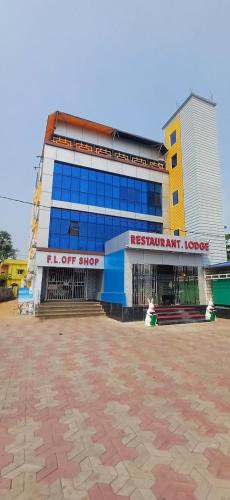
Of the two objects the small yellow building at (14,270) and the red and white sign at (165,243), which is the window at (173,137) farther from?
the small yellow building at (14,270)

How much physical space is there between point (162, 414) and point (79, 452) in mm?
1527

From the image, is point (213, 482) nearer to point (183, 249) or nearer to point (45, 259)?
point (183, 249)

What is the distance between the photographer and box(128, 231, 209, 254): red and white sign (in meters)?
15.8

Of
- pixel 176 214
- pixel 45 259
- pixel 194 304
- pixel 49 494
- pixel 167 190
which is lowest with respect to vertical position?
pixel 49 494

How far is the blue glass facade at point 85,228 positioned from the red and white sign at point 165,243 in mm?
5981

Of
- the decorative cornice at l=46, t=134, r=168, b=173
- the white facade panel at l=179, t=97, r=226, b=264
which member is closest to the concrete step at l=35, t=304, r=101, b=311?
the white facade panel at l=179, t=97, r=226, b=264

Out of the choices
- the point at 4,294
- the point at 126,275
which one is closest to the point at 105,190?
the point at 126,275

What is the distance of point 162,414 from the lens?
13.0ft

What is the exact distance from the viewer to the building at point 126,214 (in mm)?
17047

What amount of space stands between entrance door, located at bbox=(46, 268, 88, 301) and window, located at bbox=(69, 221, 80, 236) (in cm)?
311

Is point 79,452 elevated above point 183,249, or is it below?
below

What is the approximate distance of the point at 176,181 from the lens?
24.1 metres

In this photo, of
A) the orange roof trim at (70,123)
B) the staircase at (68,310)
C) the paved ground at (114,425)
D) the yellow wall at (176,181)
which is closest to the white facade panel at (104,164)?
the yellow wall at (176,181)

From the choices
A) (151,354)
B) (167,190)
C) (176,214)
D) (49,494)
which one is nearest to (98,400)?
(49,494)
